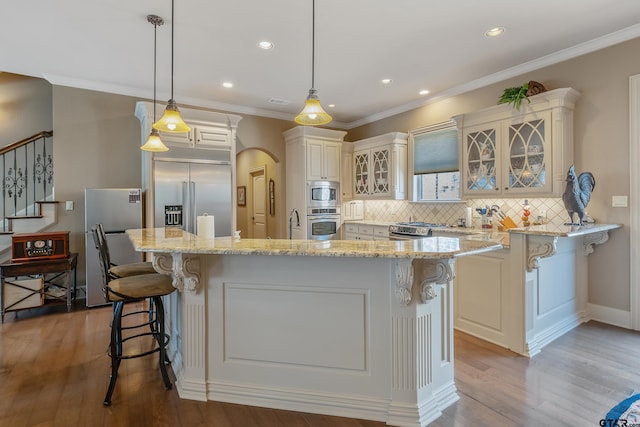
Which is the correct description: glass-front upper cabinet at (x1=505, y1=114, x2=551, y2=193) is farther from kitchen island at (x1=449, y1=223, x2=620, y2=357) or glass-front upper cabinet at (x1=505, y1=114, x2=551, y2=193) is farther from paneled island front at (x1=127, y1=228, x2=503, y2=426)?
paneled island front at (x1=127, y1=228, x2=503, y2=426)

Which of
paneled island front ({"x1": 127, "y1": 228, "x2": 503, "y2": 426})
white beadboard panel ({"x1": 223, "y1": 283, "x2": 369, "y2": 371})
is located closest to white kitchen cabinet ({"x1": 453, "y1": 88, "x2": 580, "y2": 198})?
paneled island front ({"x1": 127, "y1": 228, "x2": 503, "y2": 426})

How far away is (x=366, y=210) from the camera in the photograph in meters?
6.13

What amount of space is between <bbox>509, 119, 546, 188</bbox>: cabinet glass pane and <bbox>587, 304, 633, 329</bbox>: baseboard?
1.39 meters

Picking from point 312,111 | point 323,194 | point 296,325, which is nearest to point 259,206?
point 323,194

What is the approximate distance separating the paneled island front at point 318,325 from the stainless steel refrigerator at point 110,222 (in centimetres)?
236

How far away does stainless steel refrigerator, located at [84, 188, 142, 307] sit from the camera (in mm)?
3859

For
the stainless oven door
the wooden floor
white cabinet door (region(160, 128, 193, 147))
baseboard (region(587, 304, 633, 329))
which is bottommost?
the wooden floor

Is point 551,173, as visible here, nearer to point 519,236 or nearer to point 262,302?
point 519,236

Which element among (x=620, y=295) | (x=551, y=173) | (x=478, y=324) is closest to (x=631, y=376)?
(x=478, y=324)

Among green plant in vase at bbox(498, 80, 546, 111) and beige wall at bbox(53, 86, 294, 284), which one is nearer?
green plant in vase at bbox(498, 80, 546, 111)

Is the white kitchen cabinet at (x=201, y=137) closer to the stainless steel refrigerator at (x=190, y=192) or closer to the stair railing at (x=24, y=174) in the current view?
the stainless steel refrigerator at (x=190, y=192)

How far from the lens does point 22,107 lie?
186 inches

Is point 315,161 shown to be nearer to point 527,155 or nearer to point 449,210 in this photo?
point 449,210

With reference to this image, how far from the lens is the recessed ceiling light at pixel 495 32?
298 cm
